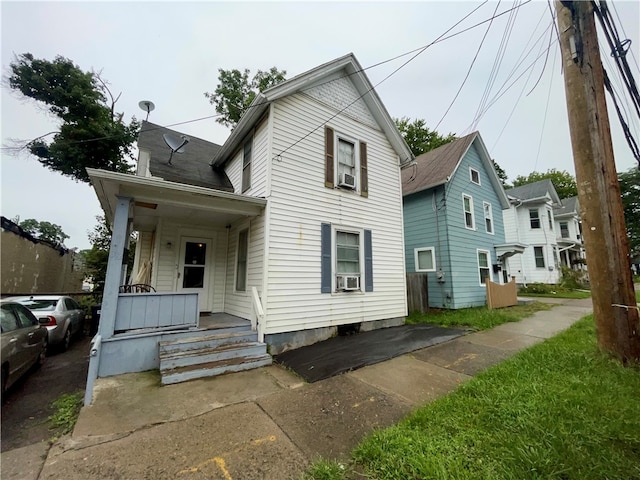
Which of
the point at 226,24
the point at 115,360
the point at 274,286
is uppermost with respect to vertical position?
the point at 226,24

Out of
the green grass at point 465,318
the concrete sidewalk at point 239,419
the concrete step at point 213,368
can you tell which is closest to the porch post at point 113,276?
the concrete sidewalk at point 239,419

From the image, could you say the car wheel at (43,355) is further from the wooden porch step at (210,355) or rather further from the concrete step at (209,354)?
the concrete step at (209,354)

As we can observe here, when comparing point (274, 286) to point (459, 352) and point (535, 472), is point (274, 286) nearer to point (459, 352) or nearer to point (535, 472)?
point (459, 352)

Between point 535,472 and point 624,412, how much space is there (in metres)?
1.70

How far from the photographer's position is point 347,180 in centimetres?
695

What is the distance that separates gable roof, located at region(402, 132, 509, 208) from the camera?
10.3m

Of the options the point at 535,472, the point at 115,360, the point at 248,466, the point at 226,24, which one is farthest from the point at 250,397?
the point at 226,24

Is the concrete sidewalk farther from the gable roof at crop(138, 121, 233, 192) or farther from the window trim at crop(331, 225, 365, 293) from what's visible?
the gable roof at crop(138, 121, 233, 192)

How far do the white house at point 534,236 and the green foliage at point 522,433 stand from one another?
17.9 metres

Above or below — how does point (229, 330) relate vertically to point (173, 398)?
above

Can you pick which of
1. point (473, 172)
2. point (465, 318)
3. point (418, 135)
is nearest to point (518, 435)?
point (465, 318)

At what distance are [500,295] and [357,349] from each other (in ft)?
27.2

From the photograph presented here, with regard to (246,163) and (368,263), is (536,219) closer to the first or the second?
(368,263)

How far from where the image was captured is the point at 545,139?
6.90m
